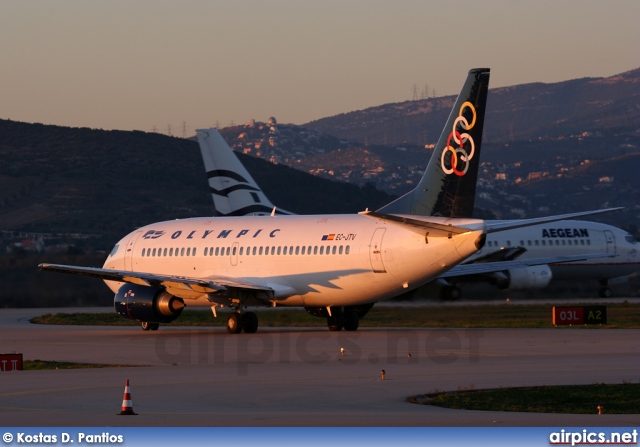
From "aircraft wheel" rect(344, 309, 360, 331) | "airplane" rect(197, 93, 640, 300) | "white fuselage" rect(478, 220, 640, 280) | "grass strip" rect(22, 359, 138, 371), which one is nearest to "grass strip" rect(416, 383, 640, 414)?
"grass strip" rect(22, 359, 138, 371)

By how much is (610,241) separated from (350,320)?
92.2ft

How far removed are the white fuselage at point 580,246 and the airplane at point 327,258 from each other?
65.1 feet

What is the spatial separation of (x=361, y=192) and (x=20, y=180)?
142 feet

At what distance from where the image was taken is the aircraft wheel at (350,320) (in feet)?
145

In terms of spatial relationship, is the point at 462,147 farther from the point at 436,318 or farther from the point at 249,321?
the point at 249,321

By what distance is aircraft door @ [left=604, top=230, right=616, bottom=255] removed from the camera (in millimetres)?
68000

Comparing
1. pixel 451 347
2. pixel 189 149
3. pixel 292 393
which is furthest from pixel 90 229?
pixel 292 393

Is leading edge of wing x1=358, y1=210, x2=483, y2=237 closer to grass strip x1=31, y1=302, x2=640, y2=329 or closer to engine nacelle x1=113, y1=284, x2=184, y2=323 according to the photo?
grass strip x1=31, y1=302, x2=640, y2=329

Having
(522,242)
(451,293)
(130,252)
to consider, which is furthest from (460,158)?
(522,242)

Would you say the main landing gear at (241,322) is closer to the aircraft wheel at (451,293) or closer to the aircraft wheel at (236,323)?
the aircraft wheel at (236,323)

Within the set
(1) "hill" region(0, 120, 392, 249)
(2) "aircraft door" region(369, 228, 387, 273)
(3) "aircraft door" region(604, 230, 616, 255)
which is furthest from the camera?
(1) "hill" region(0, 120, 392, 249)

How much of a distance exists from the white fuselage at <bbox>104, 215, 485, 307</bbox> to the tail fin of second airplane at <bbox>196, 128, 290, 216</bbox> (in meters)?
13.2

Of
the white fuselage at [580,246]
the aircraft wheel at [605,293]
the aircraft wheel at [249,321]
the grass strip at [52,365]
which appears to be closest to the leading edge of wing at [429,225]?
the aircraft wheel at [249,321]

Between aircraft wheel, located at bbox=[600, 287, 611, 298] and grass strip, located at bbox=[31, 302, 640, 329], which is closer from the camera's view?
grass strip, located at bbox=[31, 302, 640, 329]
